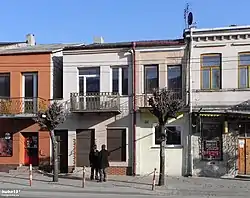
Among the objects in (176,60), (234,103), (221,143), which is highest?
(176,60)

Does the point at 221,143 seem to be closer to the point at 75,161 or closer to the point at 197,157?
the point at 197,157

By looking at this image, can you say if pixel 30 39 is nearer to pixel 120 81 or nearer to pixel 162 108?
pixel 120 81

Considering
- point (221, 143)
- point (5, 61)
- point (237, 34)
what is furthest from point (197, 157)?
point (5, 61)

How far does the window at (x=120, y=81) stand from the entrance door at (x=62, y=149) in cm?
409

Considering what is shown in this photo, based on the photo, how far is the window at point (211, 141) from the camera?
24672 millimetres

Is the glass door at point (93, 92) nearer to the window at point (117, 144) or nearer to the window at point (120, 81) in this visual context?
the window at point (120, 81)

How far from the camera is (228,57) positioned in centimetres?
2452

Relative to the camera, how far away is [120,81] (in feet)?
86.4

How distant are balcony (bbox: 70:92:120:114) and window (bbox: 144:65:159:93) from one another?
1.82m

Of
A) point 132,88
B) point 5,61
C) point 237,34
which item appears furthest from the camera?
point 5,61

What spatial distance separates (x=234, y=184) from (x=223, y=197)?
189 inches

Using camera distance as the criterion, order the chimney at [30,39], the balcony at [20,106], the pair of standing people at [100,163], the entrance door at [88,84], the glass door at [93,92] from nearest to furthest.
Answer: the pair of standing people at [100,163], the glass door at [93,92], the entrance door at [88,84], the balcony at [20,106], the chimney at [30,39]

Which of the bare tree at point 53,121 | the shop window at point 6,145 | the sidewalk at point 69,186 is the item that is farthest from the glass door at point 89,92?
the shop window at point 6,145

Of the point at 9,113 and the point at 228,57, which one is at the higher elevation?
the point at 228,57
